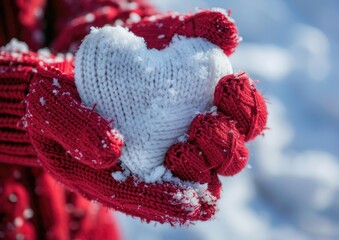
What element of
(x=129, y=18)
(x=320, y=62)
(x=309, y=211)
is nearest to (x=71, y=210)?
(x=129, y=18)

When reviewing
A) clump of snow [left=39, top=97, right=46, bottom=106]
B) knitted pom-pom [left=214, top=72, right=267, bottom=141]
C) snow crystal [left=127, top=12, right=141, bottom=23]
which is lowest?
clump of snow [left=39, top=97, right=46, bottom=106]

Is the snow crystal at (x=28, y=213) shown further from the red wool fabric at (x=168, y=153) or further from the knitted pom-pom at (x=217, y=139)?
the knitted pom-pom at (x=217, y=139)

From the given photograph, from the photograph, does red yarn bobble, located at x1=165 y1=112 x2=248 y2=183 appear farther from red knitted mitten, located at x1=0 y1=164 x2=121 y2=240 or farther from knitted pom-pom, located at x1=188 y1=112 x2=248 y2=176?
red knitted mitten, located at x1=0 y1=164 x2=121 y2=240

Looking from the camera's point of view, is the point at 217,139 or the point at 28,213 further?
the point at 28,213

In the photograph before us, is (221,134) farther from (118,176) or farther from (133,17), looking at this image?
(133,17)

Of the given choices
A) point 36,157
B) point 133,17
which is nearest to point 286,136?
point 133,17

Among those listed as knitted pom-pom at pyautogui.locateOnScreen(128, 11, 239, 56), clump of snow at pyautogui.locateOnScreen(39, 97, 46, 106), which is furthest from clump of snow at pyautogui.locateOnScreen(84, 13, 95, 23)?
clump of snow at pyautogui.locateOnScreen(39, 97, 46, 106)

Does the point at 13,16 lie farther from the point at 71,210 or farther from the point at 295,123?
the point at 295,123
